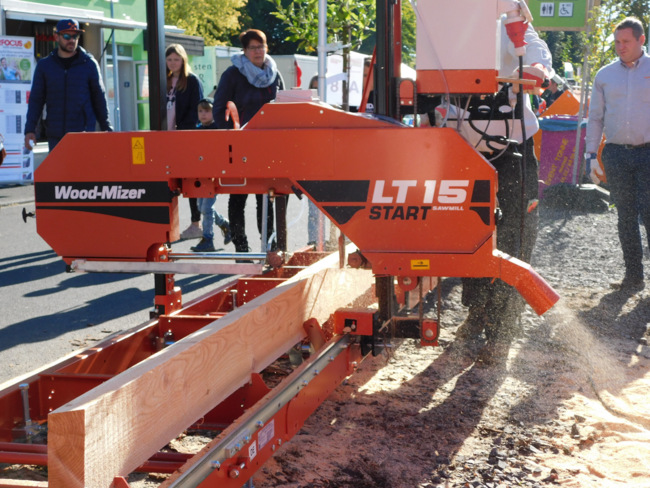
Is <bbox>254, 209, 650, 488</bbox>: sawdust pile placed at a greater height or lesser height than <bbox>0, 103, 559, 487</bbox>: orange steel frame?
lesser

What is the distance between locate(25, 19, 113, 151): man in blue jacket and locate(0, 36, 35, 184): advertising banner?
7151 millimetres

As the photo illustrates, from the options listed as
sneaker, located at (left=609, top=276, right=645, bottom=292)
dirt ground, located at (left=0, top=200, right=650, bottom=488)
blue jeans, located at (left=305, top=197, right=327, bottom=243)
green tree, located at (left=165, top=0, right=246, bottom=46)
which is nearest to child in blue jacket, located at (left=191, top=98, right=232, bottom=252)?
blue jeans, located at (left=305, top=197, right=327, bottom=243)

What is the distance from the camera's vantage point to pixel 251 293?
5.41 metres

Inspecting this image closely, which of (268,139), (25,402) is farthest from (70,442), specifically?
(268,139)

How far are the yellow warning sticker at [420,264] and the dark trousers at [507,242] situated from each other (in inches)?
65.7

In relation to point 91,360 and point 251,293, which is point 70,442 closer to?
point 91,360

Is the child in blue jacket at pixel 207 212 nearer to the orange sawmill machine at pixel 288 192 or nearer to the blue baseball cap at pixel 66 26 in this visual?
the blue baseball cap at pixel 66 26

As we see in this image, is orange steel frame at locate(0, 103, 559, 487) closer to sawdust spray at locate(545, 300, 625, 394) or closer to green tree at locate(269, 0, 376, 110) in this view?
sawdust spray at locate(545, 300, 625, 394)

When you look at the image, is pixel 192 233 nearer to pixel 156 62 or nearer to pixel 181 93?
pixel 181 93

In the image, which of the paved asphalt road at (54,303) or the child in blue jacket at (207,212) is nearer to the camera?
the paved asphalt road at (54,303)

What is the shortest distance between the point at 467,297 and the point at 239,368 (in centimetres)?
267

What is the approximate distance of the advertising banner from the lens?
14.8 metres

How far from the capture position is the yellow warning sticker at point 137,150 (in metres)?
4.05

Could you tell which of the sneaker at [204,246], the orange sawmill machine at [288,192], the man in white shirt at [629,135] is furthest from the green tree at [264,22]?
the orange sawmill machine at [288,192]
